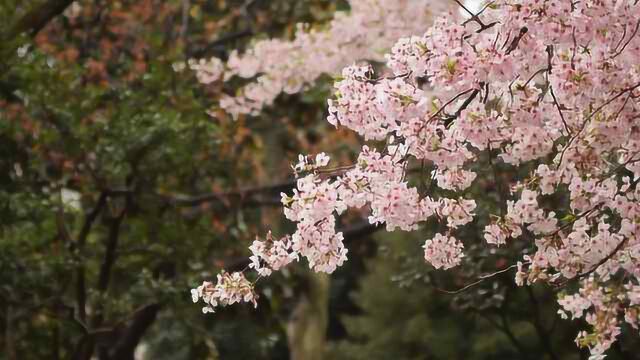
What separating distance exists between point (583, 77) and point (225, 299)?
5.41 ft

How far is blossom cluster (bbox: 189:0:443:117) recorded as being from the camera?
8094mm

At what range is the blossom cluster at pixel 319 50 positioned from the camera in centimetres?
809

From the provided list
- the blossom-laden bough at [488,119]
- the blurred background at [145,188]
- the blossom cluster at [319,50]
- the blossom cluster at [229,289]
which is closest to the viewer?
the blossom-laden bough at [488,119]

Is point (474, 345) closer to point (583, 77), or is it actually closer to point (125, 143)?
point (125, 143)

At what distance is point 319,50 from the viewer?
8.60 metres

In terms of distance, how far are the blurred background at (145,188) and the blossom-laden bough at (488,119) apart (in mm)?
1891

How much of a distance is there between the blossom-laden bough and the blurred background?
6.20 feet

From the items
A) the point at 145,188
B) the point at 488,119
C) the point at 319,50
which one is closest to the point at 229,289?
the point at 488,119

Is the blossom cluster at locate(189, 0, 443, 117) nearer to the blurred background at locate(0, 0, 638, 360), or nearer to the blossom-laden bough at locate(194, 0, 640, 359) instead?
the blurred background at locate(0, 0, 638, 360)

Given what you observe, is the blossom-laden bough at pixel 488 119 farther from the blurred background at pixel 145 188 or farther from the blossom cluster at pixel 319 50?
the blossom cluster at pixel 319 50

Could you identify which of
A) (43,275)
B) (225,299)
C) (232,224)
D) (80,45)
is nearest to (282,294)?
(232,224)

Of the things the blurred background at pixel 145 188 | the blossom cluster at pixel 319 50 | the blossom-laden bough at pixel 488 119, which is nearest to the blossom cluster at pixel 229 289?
the blossom-laden bough at pixel 488 119

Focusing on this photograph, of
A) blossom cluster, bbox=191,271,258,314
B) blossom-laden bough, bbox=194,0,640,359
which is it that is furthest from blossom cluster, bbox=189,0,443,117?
blossom cluster, bbox=191,271,258,314

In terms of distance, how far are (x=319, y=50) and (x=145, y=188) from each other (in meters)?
1.79
